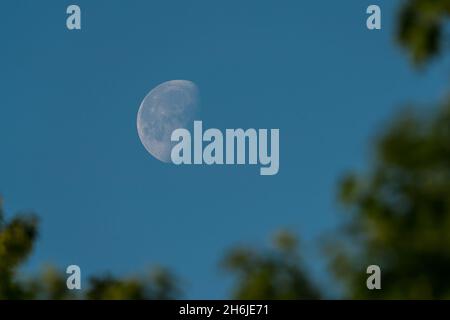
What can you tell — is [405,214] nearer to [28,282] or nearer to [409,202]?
[409,202]

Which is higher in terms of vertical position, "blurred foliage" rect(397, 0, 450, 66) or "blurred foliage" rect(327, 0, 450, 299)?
"blurred foliage" rect(397, 0, 450, 66)

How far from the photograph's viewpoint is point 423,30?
17266mm

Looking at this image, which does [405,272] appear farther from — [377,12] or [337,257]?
[377,12]

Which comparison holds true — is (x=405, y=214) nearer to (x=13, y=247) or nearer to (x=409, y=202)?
(x=409, y=202)

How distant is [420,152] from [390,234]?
4.82 m

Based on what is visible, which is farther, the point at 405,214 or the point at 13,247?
the point at 405,214

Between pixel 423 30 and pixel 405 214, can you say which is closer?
pixel 423 30

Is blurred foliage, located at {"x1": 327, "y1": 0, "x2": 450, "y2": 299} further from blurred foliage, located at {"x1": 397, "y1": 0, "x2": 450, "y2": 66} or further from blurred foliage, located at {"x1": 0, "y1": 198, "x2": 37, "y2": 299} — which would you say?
blurred foliage, located at {"x1": 0, "y1": 198, "x2": 37, "y2": 299}

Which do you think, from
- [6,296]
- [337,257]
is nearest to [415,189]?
[337,257]

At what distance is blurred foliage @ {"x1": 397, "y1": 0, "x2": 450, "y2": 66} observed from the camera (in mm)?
17219

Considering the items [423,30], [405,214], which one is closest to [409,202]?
[405,214]

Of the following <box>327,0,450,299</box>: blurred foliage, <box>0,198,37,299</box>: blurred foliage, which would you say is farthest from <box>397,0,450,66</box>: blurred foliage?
<box>0,198,37,299</box>: blurred foliage

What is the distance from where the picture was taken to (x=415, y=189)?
23.1m

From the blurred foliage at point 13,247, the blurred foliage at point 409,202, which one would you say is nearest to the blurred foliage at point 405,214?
the blurred foliage at point 409,202
